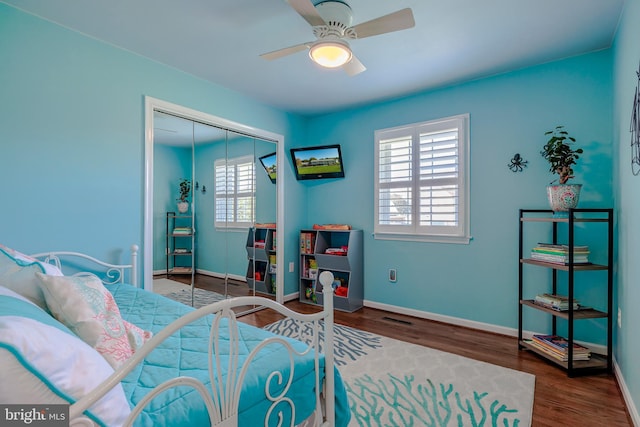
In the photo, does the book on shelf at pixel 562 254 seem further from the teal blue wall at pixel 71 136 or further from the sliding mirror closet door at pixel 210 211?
the teal blue wall at pixel 71 136

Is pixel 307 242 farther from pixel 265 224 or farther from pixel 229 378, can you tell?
pixel 229 378

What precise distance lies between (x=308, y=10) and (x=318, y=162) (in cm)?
246

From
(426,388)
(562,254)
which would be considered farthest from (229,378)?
(562,254)

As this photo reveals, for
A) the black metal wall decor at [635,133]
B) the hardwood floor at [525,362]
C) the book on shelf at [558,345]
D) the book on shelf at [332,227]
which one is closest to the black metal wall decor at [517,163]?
the black metal wall decor at [635,133]

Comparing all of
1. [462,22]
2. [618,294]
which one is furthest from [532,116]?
[618,294]

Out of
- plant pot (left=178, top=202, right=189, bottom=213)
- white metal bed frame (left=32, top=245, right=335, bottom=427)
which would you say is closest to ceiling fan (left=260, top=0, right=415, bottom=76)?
white metal bed frame (left=32, top=245, right=335, bottom=427)

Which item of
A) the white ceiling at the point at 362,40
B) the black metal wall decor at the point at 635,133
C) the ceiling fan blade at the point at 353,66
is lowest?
the black metal wall decor at the point at 635,133

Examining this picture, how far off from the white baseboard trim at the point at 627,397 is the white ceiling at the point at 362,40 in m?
2.46

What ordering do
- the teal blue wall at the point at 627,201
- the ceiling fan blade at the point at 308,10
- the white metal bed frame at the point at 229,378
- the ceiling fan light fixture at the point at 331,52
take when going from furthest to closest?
the ceiling fan light fixture at the point at 331,52 < the teal blue wall at the point at 627,201 < the ceiling fan blade at the point at 308,10 < the white metal bed frame at the point at 229,378

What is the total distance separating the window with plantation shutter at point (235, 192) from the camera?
135 inches

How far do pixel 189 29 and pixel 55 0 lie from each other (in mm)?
805

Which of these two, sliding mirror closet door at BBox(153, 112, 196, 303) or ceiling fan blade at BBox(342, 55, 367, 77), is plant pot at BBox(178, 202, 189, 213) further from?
ceiling fan blade at BBox(342, 55, 367, 77)

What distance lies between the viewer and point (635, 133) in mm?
1848

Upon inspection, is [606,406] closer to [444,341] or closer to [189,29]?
[444,341]
